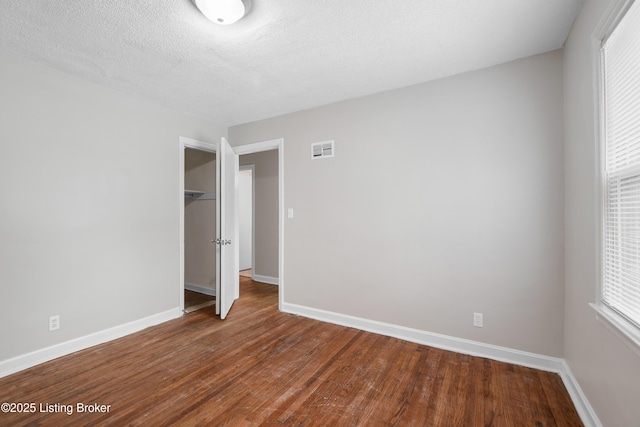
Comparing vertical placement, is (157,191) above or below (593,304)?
above

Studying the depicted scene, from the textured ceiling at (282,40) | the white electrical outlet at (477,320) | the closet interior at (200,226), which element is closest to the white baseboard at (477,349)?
the white electrical outlet at (477,320)

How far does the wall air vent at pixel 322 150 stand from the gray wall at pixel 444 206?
0.07 metres

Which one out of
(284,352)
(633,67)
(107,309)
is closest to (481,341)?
(284,352)

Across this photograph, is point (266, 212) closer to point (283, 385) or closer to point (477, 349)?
point (283, 385)

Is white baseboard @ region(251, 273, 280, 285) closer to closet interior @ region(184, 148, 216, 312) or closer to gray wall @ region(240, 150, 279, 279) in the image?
gray wall @ region(240, 150, 279, 279)

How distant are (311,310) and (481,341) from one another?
5.97 ft

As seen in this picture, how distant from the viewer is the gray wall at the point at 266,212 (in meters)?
4.95

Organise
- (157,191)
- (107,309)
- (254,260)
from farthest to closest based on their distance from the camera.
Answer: (254,260), (157,191), (107,309)

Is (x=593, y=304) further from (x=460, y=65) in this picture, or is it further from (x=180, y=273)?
(x=180, y=273)

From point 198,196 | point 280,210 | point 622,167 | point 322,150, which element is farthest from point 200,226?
point 622,167

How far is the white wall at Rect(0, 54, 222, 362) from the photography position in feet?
7.23

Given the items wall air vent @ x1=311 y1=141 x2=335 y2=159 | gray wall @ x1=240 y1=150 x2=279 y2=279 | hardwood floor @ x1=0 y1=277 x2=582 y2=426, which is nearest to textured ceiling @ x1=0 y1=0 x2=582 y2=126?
wall air vent @ x1=311 y1=141 x2=335 y2=159

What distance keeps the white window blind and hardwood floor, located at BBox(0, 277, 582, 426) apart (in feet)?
3.12

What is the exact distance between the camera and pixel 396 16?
179cm
